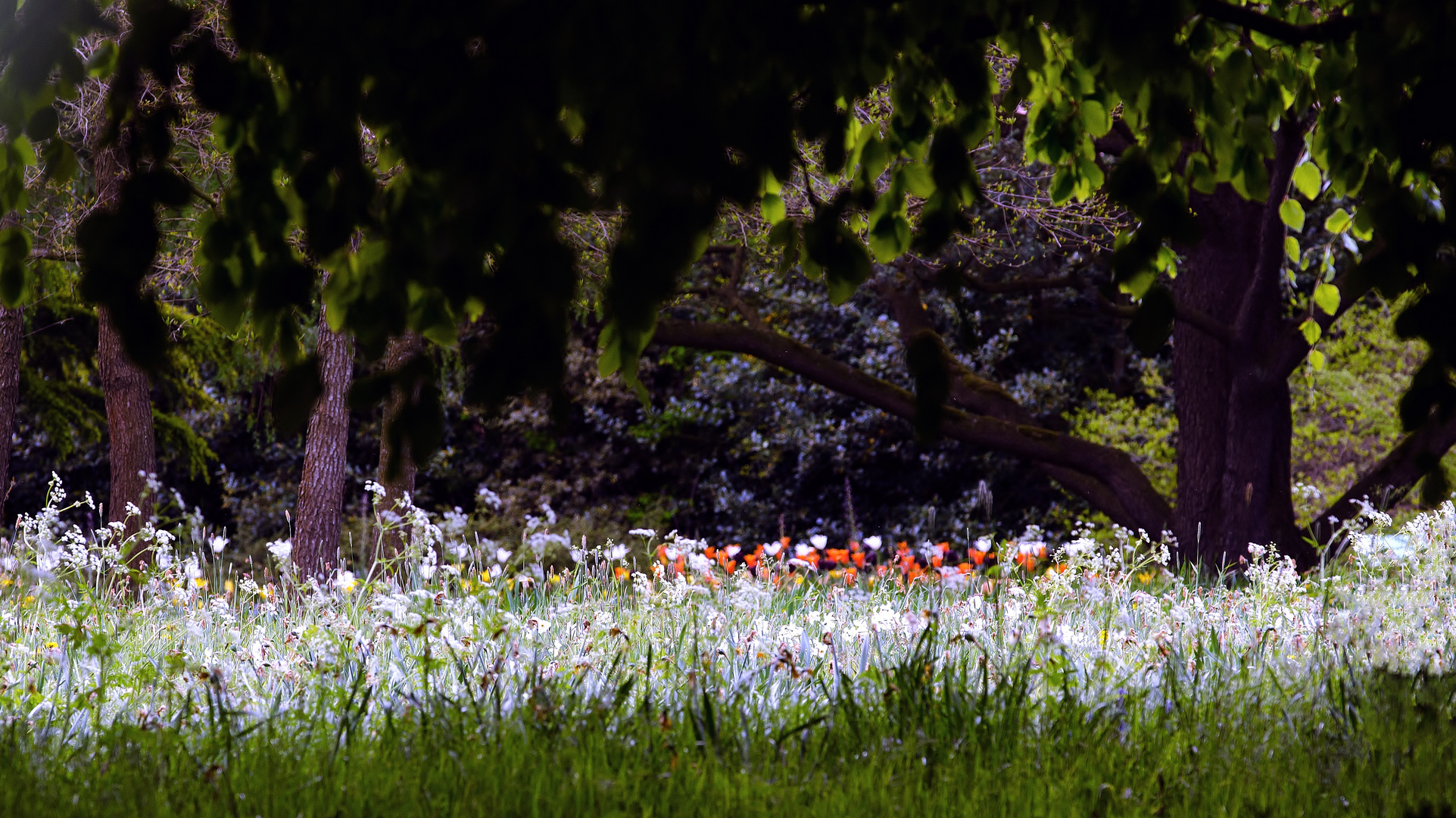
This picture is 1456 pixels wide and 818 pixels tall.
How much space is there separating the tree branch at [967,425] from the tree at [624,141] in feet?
18.3

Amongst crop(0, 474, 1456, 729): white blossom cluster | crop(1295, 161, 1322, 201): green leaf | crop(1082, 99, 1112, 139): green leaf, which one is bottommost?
crop(0, 474, 1456, 729): white blossom cluster

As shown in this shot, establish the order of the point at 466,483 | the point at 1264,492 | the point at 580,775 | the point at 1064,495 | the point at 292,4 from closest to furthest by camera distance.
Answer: the point at 292,4 < the point at 580,775 < the point at 1264,492 < the point at 1064,495 < the point at 466,483

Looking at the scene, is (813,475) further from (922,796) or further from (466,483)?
(922,796)

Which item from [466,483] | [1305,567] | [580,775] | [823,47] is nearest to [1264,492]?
[1305,567]

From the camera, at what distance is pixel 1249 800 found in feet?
9.29

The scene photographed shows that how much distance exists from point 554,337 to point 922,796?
1598mm

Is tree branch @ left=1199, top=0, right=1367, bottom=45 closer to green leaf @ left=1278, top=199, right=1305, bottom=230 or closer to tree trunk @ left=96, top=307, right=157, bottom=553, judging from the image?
green leaf @ left=1278, top=199, right=1305, bottom=230

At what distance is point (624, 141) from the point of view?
1683mm

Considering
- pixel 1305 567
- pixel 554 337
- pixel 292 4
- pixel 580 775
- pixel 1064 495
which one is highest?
pixel 1064 495

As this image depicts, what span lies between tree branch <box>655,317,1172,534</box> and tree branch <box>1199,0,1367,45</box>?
19.8ft

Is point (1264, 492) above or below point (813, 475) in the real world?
below

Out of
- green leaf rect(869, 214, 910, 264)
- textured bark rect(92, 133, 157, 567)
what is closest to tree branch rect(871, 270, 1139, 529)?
textured bark rect(92, 133, 157, 567)

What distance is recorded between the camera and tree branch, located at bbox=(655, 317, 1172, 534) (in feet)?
27.7

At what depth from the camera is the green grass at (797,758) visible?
2.63 meters
